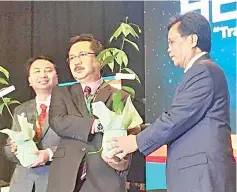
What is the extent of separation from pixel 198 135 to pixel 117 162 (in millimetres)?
437

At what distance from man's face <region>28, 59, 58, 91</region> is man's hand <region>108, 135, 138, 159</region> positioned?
88 cm

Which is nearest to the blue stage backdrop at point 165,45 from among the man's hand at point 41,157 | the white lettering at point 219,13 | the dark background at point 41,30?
the white lettering at point 219,13

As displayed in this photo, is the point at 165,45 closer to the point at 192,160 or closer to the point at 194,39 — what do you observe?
the point at 194,39

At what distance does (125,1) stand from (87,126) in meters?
1.79

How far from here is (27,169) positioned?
2.65m

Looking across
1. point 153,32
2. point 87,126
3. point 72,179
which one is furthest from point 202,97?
point 153,32

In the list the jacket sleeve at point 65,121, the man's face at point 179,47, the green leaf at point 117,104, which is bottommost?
the jacket sleeve at point 65,121

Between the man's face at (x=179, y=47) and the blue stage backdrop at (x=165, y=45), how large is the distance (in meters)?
0.68

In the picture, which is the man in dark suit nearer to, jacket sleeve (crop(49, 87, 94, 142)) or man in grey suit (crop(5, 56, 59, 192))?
jacket sleeve (crop(49, 87, 94, 142))

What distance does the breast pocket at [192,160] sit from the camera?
5.95 ft

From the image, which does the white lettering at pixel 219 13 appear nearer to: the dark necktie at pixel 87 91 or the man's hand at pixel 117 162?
the dark necktie at pixel 87 91

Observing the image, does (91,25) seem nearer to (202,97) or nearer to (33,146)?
(33,146)

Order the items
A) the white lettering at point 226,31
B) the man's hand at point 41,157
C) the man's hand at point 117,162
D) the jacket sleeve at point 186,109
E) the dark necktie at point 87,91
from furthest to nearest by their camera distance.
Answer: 1. the white lettering at point 226,31
2. the man's hand at point 41,157
3. the dark necktie at point 87,91
4. the man's hand at point 117,162
5. the jacket sleeve at point 186,109

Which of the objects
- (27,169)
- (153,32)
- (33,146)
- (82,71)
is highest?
(153,32)
